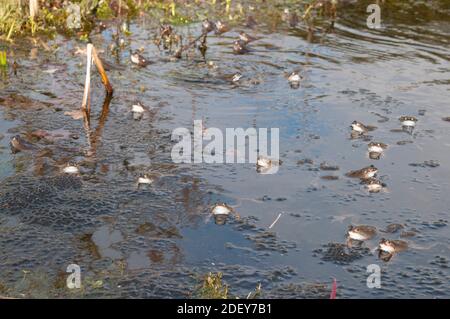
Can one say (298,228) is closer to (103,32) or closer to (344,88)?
(344,88)

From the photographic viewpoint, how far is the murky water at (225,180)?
6781mm

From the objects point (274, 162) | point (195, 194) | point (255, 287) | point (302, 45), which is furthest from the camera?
point (302, 45)

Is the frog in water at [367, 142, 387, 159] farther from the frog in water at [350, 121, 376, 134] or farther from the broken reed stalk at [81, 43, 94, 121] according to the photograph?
the broken reed stalk at [81, 43, 94, 121]

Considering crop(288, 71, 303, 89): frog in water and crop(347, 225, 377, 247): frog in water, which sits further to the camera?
crop(288, 71, 303, 89): frog in water

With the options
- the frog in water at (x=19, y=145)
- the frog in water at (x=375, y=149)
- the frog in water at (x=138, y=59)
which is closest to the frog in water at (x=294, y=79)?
the frog in water at (x=138, y=59)

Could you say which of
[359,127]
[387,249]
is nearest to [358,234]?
[387,249]

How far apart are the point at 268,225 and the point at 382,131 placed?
348 cm

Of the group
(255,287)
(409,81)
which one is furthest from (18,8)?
(255,287)

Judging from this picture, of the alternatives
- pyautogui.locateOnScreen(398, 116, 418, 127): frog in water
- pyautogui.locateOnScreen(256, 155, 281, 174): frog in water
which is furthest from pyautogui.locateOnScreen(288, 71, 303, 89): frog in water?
pyautogui.locateOnScreen(256, 155, 281, 174): frog in water

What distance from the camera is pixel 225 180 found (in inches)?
345

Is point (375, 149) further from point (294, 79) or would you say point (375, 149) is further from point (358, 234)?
point (294, 79)

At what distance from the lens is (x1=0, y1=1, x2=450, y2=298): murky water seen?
6.78m

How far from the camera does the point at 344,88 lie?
40.1 feet

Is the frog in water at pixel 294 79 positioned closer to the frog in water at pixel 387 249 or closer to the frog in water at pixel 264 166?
the frog in water at pixel 264 166
